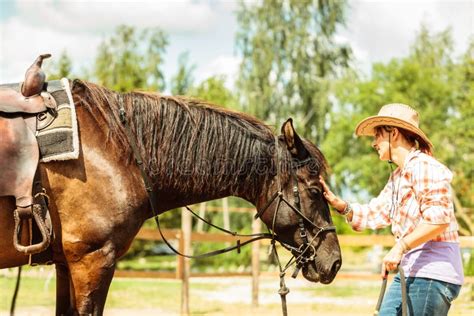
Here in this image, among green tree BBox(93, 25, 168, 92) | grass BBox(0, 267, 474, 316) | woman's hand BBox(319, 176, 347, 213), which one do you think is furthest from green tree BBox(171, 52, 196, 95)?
woman's hand BBox(319, 176, 347, 213)

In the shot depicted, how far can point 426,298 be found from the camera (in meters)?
3.35

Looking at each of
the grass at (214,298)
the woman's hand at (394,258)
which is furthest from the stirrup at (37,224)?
the grass at (214,298)

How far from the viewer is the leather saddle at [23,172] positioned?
3.28 metres

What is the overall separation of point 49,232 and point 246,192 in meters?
1.27

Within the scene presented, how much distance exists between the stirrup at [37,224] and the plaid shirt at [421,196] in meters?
1.87

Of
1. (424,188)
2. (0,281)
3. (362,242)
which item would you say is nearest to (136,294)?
(0,281)

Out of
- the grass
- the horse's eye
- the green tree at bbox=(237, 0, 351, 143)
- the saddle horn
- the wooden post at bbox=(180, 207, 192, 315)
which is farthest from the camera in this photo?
the green tree at bbox=(237, 0, 351, 143)

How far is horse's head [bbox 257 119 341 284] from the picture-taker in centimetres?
400

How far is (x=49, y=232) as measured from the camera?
10.9 feet

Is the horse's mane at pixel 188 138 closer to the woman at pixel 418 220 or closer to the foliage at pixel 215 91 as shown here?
the woman at pixel 418 220

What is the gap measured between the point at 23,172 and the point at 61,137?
265mm

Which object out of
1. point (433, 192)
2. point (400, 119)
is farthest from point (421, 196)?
point (400, 119)

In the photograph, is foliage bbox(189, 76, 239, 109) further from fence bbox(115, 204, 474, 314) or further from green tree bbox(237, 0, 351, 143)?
fence bbox(115, 204, 474, 314)

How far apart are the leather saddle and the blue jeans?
6.10ft
